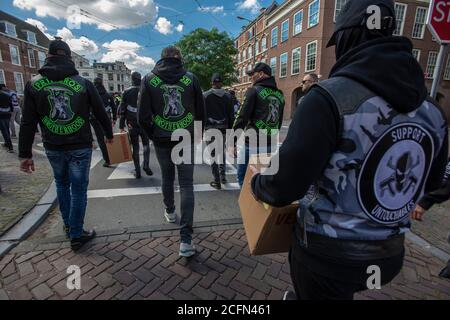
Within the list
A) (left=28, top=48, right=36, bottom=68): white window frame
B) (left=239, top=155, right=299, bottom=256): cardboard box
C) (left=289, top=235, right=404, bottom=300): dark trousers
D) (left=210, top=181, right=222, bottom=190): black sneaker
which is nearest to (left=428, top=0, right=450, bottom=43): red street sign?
(left=239, top=155, right=299, bottom=256): cardboard box

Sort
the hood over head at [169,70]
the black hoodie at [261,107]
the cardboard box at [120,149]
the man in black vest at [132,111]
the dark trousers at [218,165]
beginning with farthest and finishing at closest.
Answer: the cardboard box at [120,149]
the man in black vest at [132,111]
the dark trousers at [218,165]
the black hoodie at [261,107]
the hood over head at [169,70]

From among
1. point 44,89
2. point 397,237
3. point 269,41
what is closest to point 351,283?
point 397,237

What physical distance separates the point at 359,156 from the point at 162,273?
88.2 inches

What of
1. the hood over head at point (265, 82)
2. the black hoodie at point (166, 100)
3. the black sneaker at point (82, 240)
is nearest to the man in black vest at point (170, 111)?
the black hoodie at point (166, 100)

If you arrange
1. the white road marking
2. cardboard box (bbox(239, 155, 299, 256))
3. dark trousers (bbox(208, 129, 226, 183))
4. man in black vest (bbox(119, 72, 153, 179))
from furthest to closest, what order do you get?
man in black vest (bbox(119, 72, 153, 179)), dark trousers (bbox(208, 129, 226, 183)), the white road marking, cardboard box (bbox(239, 155, 299, 256))

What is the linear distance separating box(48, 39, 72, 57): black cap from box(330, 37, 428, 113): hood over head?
2.83m

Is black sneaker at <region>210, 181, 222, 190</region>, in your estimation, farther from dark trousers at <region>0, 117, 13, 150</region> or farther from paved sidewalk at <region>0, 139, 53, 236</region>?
dark trousers at <region>0, 117, 13, 150</region>

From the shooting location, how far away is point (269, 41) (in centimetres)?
3002

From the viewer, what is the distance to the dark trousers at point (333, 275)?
114 centimetres

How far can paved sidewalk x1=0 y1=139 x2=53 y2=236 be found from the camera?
3.56 metres

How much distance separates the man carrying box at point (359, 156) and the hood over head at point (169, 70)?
1883 mm

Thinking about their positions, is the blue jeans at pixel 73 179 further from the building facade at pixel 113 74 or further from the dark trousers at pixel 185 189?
the building facade at pixel 113 74

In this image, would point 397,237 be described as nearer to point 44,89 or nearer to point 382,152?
point 382,152
